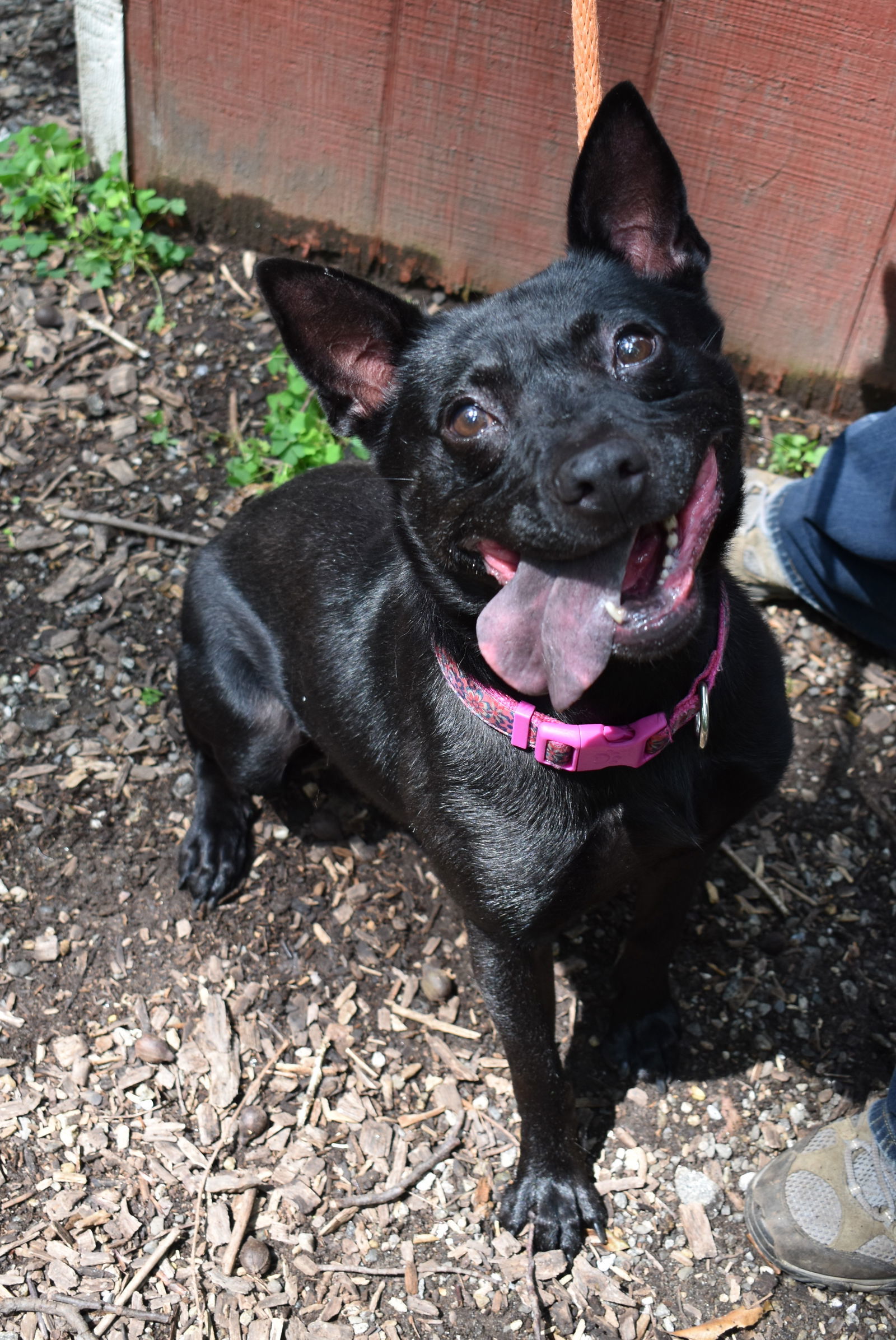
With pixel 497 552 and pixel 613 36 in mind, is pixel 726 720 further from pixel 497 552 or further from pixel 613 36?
pixel 613 36

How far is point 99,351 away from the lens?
14.1 feet

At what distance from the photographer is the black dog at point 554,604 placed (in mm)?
2020

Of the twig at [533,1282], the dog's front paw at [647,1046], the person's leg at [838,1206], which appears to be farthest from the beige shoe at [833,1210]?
the twig at [533,1282]

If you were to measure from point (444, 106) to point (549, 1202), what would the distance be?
3.25m

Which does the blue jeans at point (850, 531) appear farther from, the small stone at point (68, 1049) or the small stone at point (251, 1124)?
the small stone at point (68, 1049)

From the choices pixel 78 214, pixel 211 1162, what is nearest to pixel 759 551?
pixel 211 1162

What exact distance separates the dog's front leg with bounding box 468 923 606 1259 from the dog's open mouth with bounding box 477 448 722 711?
0.68 meters

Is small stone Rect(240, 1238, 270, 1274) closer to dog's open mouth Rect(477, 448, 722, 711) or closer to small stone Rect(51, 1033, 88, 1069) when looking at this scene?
small stone Rect(51, 1033, 88, 1069)

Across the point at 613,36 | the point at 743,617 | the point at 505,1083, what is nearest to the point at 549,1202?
the point at 505,1083

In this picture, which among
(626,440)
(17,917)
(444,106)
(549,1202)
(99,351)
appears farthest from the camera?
(99,351)

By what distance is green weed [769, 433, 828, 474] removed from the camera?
13.3ft

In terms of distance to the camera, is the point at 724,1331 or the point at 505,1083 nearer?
the point at 724,1331

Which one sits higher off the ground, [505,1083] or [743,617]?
[743,617]

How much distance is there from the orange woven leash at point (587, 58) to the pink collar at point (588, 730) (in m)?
1.21
